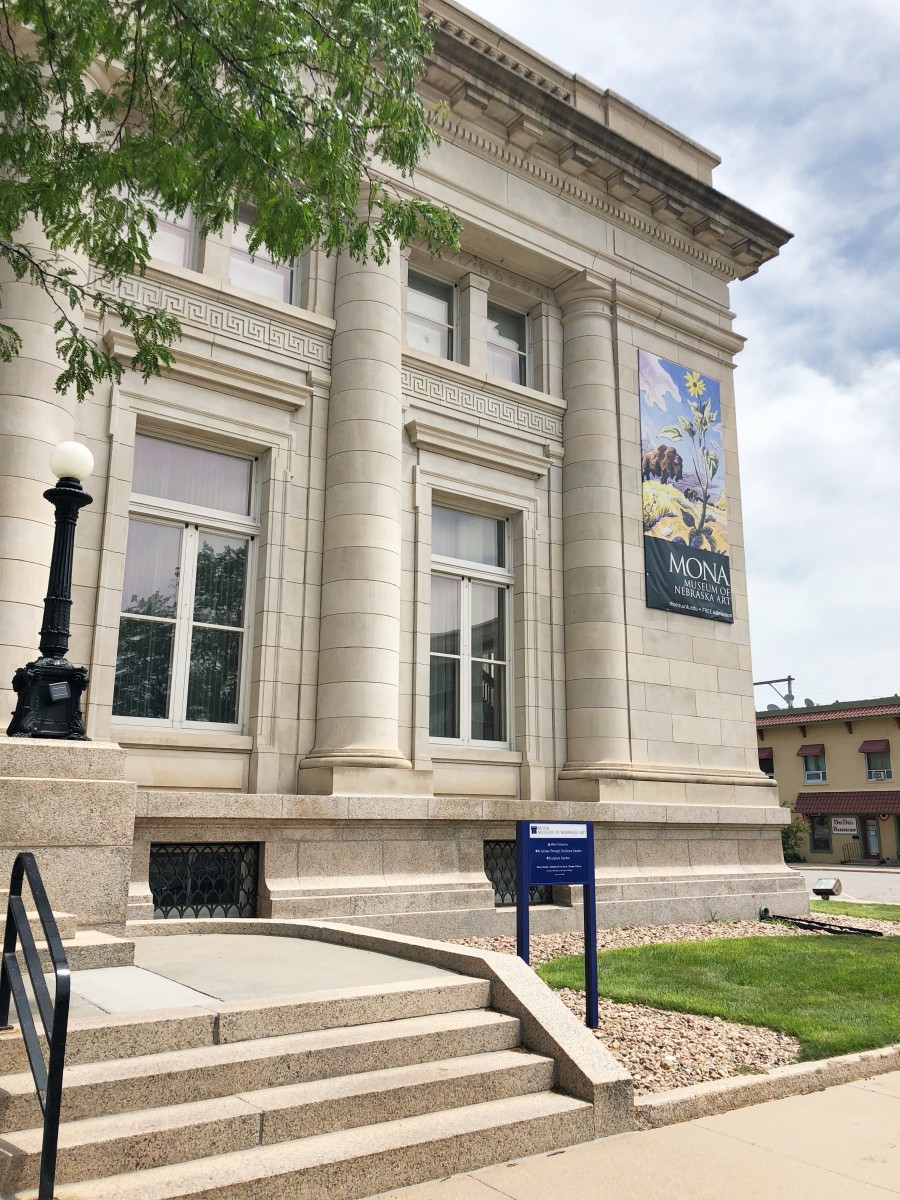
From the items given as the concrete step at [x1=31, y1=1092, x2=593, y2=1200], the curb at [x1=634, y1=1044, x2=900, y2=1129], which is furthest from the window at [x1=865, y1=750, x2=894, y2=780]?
the concrete step at [x1=31, y1=1092, x2=593, y2=1200]

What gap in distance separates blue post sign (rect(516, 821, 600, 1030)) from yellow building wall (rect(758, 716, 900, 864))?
4618 centimetres

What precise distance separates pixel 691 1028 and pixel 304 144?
8.53m

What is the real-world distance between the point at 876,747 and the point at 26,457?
156 feet

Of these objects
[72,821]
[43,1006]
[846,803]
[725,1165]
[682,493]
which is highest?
[682,493]

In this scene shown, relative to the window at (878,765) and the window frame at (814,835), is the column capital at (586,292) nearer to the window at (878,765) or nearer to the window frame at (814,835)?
the window at (878,765)

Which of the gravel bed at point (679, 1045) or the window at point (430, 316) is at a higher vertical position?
the window at point (430, 316)

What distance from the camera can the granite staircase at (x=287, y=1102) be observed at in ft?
15.7

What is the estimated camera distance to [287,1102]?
5.36 metres

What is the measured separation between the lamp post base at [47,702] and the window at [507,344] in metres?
11.2

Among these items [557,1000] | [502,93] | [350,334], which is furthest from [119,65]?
[557,1000]

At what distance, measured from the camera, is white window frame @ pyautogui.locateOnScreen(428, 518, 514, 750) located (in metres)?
15.9

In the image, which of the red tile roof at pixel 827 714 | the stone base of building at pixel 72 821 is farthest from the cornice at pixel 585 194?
the red tile roof at pixel 827 714

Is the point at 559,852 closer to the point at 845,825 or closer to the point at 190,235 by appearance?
the point at 190,235

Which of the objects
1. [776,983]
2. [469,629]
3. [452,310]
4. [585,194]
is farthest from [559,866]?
[585,194]
